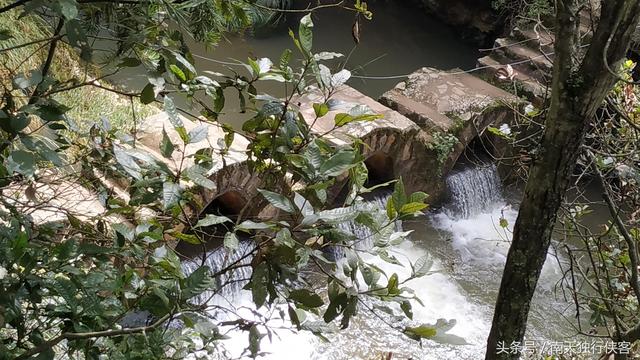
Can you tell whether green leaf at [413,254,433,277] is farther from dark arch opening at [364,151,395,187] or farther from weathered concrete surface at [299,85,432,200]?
dark arch opening at [364,151,395,187]

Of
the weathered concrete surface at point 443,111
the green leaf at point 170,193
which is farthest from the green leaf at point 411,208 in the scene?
the weathered concrete surface at point 443,111

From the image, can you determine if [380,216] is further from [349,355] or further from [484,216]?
[484,216]

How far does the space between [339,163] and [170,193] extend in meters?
0.32

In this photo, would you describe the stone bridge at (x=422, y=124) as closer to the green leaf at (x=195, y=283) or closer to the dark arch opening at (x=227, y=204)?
the dark arch opening at (x=227, y=204)

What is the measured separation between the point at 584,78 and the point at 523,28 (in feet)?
17.8

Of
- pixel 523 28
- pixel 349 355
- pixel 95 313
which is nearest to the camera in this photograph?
pixel 95 313

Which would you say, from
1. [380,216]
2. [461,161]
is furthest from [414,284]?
[380,216]

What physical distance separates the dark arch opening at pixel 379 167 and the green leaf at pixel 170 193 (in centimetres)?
387

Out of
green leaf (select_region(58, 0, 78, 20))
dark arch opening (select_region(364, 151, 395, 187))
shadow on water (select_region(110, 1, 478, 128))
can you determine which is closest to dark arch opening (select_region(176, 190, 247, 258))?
dark arch opening (select_region(364, 151, 395, 187))

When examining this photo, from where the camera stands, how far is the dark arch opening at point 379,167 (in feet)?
16.8

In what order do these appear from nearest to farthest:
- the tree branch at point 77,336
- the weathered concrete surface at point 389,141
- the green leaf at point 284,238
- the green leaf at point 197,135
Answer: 1. the tree branch at point 77,336
2. the green leaf at point 284,238
3. the green leaf at point 197,135
4. the weathered concrete surface at point 389,141

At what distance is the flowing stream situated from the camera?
4.21 meters

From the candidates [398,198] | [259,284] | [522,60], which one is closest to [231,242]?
[259,284]

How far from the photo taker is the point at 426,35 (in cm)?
925
